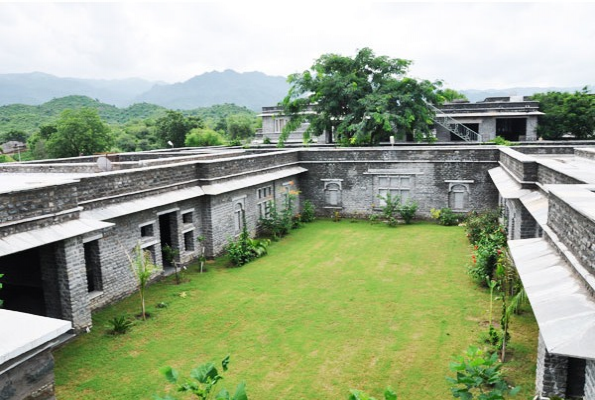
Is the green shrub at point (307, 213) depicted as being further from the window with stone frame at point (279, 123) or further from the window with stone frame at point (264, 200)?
the window with stone frame at point (279, 123)

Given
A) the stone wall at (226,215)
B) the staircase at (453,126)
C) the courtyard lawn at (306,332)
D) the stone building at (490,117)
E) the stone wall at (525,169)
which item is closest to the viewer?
the courtyard lawn at (306,332)

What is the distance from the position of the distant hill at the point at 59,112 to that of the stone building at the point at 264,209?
6242cm

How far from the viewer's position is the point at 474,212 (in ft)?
59.3

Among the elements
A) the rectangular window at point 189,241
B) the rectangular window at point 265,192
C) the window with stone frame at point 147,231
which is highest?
the rectangular window at point 265,192

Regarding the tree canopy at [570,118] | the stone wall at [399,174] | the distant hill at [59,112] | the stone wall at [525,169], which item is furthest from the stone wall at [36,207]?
the distant hill at [59,112]

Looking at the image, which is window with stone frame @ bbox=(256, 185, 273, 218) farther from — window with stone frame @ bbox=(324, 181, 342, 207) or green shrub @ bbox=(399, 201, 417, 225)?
green shrub @ bbox=(399, 201, 417, 225)

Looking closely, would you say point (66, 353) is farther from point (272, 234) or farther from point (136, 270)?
point (272, 234)

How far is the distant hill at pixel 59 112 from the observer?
8375cm

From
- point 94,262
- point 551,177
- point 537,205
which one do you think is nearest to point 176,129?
point 94,262

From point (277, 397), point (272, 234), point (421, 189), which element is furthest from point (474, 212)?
point (277, 397)

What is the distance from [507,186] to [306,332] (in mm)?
6925

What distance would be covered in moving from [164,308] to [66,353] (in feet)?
8.24

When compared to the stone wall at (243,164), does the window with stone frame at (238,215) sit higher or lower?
lower

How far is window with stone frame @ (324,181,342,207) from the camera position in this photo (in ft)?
A: 68.9
